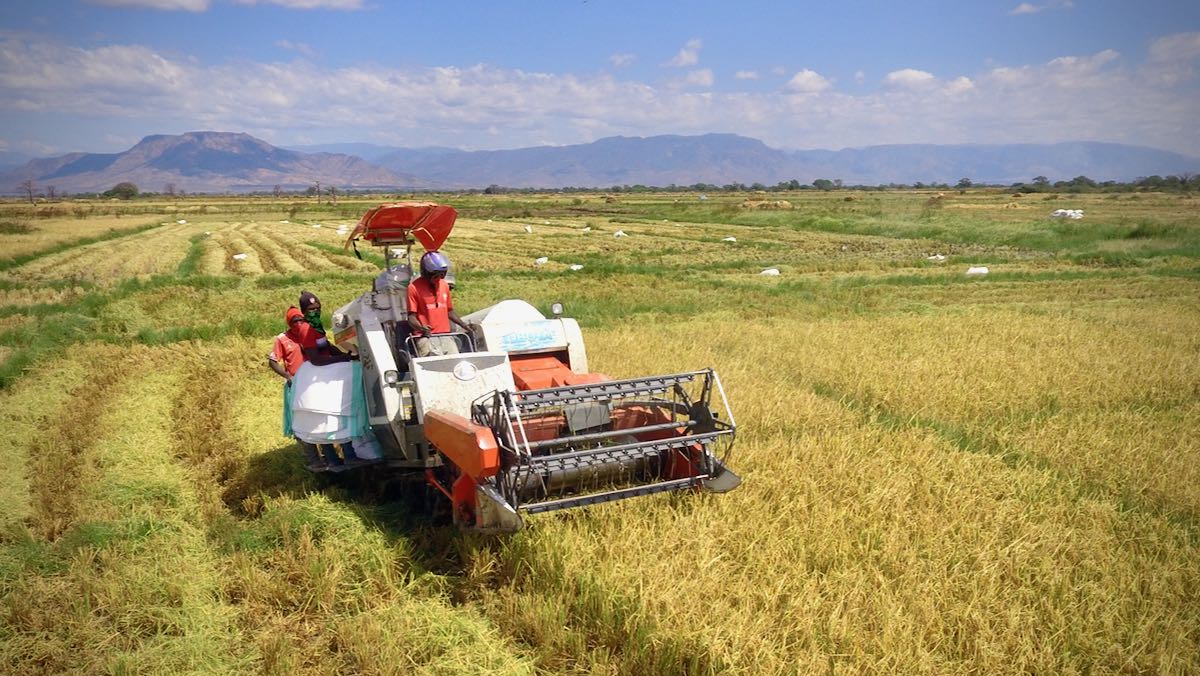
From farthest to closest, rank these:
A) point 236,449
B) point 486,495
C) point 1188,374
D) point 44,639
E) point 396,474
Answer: point 1188,374 → point 236,449 → point 396,474 → point 486,495 → point 44,639

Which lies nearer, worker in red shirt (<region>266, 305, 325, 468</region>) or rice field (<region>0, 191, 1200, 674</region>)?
rice field (<region>0, 191, 1200, 674</region>)

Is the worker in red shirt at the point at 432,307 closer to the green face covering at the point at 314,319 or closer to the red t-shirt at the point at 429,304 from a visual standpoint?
the red t-shirt at the point at 429,304

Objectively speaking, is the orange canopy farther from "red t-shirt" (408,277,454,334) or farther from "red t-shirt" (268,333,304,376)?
"red t-shirt" (268,333,304,376)

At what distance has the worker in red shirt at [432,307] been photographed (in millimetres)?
5820

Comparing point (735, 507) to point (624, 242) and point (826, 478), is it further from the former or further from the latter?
point (624, 242)

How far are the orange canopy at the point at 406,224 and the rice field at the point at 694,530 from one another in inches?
89.0

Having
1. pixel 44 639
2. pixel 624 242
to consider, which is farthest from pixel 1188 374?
pixel 624 242

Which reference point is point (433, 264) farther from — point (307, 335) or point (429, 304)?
point (307, 335)

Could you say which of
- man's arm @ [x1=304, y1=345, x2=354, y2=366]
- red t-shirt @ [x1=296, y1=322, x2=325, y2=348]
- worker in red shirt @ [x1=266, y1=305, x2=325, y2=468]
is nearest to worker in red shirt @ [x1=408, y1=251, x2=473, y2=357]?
man's arm @ [x1=304, y1=345, x2=354, y2=366]

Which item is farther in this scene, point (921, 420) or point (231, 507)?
point (921, 420)

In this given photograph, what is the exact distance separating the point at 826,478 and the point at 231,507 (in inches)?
195

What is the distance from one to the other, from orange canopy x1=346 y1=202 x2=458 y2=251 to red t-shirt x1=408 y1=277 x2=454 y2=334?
0.46 m

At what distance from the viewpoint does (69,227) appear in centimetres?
3694

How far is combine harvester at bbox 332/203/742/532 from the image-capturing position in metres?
4.43
